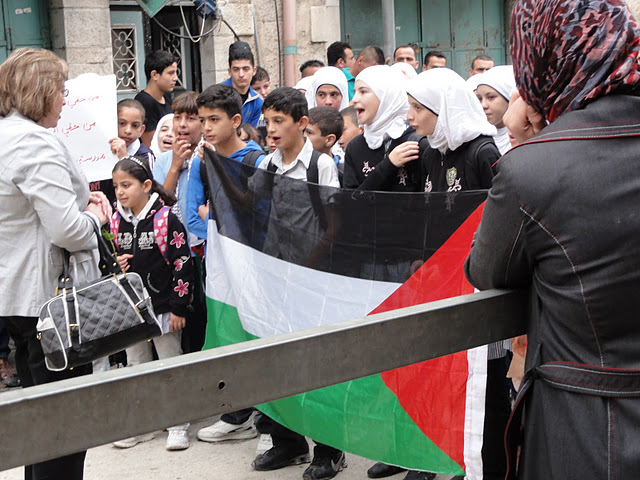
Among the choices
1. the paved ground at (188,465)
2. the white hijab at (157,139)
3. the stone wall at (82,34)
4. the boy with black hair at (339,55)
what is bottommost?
the paved ground at (188,465)

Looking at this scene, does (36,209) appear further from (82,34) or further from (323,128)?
(82,34)

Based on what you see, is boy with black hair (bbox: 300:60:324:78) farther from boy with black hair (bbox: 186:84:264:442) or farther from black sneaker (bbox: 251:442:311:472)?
black sneaker (bbox: 251:442:311:472)

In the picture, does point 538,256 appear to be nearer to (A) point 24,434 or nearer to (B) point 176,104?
(A) point 24,434

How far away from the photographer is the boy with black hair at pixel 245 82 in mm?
7609

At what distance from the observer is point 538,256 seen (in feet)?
5.39

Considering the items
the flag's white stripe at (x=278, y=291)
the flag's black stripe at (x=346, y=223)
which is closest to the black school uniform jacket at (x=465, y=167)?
the flag's black stripe at (x=346, y=223)

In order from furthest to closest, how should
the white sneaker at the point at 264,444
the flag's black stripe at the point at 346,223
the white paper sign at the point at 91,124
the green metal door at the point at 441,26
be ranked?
1. the green metal door at the point at 441,26
2. the white paper sign at the point at 91,124
3. the white sneaker at the point at 264,444
4. the flag's black stripe at the point at 346,223

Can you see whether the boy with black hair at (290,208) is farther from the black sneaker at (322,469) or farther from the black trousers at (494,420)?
the black trousers at (494,420)

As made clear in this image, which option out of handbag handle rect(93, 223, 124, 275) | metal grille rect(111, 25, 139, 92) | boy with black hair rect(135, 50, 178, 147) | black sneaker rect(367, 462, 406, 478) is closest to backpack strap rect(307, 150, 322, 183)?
handbag handle rect(93, 223, 124, 275)

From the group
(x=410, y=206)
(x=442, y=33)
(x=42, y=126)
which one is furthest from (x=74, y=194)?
A: (x=442, y=33)

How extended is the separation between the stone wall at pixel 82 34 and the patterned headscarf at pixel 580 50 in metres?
8.29

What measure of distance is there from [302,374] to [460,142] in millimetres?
2487

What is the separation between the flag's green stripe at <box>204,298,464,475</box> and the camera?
307 centimetres

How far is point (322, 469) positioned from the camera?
4004 mm
